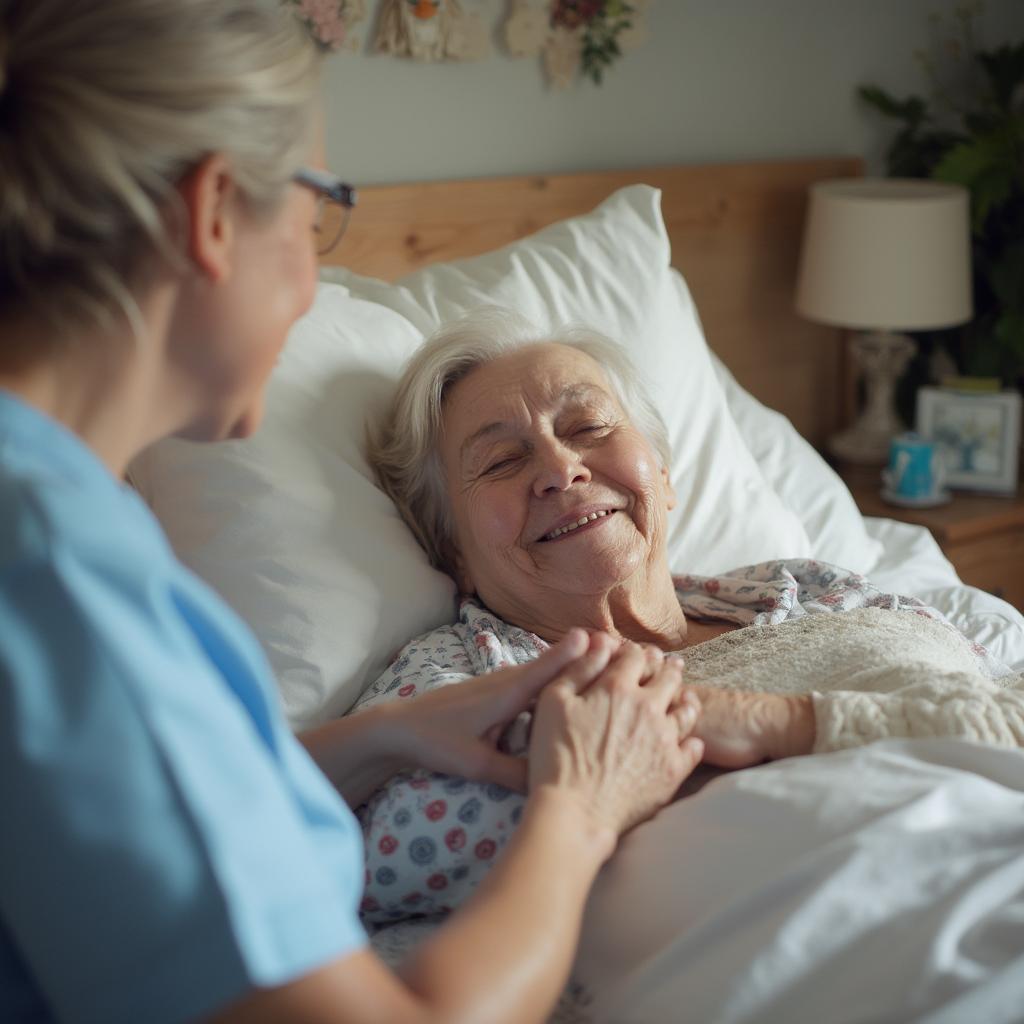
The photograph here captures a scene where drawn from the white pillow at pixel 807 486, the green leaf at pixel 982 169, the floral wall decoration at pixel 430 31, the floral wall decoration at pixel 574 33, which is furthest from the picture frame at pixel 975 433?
the floral wall decoration at pixel 430 31

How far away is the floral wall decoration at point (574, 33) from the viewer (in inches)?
101

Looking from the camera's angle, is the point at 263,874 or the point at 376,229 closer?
the point at 263,874

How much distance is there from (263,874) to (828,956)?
0.48 meters

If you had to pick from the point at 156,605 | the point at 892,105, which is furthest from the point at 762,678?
the point at 892,105

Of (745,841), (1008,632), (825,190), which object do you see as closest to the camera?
(745,841)

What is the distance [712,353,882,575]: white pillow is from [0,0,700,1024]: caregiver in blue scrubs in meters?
1.41

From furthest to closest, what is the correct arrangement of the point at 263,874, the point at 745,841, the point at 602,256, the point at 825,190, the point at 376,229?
the point at 825,190, the point at 376,229, the point at 602,256, the point at 745,841, the point at 263,874

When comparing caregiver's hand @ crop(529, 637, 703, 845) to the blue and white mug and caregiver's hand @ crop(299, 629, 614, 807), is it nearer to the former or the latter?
caregiver's hand @ crop(299, 629, 614, 807)

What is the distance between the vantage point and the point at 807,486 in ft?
7.64

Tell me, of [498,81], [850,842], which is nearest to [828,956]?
[850,842]

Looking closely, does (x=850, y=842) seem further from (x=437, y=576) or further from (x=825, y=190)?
(x=825, y=190)

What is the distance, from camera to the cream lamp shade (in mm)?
2777

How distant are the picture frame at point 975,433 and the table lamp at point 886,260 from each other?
7.2 inches

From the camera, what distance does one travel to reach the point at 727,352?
3.01 metres
